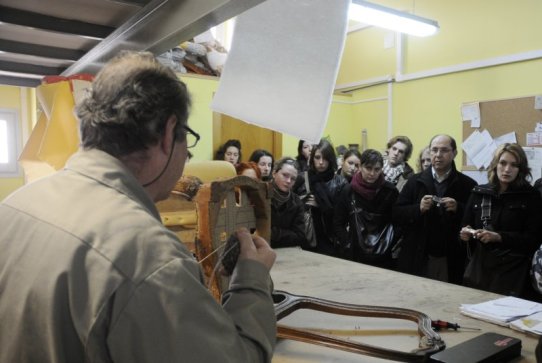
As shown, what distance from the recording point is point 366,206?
294 cm

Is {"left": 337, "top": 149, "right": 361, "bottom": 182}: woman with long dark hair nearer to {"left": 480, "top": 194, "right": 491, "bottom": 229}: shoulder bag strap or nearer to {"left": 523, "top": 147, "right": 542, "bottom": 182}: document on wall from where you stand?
{"left": 480, "top": 194, "right": 491, "bottom": 229}: shoulder bag strap

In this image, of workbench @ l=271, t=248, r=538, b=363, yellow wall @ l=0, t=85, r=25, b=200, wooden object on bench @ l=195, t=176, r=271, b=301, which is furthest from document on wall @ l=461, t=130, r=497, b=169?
yellow wall @ l=0, t=85, r=25, b=200

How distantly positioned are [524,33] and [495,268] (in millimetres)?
2925

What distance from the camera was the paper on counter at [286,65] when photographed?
824 mm

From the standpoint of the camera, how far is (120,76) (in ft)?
2.41

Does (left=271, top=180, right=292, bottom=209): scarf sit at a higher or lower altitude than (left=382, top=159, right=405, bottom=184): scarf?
lower

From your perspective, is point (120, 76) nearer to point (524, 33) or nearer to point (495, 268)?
point (495, 268)

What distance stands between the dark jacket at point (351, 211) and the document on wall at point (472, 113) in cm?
218

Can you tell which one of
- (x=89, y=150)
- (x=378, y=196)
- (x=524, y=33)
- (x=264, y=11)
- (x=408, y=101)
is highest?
(x=524, y=33)

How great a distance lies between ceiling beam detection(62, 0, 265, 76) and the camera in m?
0.80

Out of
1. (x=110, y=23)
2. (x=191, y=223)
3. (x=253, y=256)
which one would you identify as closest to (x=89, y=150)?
(x=253, y=256)

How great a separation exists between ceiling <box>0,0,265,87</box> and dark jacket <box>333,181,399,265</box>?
2072 millimetres

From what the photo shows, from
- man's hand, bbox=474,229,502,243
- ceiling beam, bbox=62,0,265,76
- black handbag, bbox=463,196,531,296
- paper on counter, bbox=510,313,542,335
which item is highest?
ceiling beam, bbox=62,0,265,76

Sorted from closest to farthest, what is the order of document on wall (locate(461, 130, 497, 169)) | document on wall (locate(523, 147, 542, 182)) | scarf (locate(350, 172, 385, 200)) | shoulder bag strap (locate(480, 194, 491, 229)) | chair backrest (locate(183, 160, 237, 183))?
chair backrest (locate(183, 160, 237, 183))
shoulder bag strap (locate(480, 194, 491, 229))
scarf (locate(350, 172, 385, 200))
document on wall (locate(523, 147, 542, 182))
document on wall (locate(461, 130, 497, 169))
